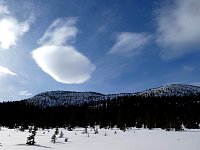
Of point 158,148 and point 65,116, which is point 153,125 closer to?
point 65,116

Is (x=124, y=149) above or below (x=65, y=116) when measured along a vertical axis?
below

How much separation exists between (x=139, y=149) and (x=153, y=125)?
62294 mm

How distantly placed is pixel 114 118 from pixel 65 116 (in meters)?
19.9

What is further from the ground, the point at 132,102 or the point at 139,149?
the point at 132,102

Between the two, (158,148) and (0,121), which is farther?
(0,121)

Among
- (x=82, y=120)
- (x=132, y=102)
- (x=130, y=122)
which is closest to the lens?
(x=130, y=122)

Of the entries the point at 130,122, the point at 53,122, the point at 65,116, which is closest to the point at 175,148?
the point at 130,122

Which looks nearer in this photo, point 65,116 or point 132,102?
point 65,116

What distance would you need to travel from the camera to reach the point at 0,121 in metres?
123

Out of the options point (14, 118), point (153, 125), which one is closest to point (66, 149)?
point (153, 125)

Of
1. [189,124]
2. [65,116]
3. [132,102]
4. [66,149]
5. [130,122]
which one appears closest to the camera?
[66,149]

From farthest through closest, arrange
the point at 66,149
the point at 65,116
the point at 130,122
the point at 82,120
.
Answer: the point at 65,116 < the point at 82,120 < the point at 130,122 < the point at 66,149

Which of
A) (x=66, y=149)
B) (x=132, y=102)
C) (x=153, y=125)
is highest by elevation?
(x=132, y=102)

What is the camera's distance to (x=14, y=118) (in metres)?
124
